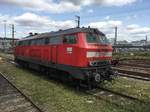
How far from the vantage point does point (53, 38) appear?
14578 mm

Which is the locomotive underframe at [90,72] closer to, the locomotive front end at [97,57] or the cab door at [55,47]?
the locomotive front end at [97,57]

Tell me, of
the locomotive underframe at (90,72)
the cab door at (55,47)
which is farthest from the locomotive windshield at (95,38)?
the cab door at (55,47)

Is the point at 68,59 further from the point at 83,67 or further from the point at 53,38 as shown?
the point at 53,38

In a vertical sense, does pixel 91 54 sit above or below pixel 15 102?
above

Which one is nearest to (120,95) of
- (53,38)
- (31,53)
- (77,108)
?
(77,108)

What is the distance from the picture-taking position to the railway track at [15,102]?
8992 millimetres

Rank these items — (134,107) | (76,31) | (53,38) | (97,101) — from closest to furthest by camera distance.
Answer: (134,107) < (97,101) < (76,31) < (53,38)

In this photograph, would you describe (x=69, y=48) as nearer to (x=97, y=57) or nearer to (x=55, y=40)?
(x=97, y=57)

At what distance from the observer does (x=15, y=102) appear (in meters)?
10.1

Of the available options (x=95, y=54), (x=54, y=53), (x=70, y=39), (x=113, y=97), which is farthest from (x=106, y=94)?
(x=54, y=53)

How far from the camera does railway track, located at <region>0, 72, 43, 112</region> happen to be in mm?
8992

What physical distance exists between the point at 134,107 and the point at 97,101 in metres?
1.75

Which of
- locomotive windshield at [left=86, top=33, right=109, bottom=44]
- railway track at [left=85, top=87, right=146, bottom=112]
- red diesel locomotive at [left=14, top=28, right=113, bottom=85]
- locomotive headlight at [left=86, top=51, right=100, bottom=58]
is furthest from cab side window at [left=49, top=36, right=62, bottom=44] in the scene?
railway track at [left=85, top=87, right=146, bottom=112]

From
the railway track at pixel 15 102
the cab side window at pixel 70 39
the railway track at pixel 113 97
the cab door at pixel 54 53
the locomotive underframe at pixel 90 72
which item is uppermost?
the cab side window at pixel 70 39
